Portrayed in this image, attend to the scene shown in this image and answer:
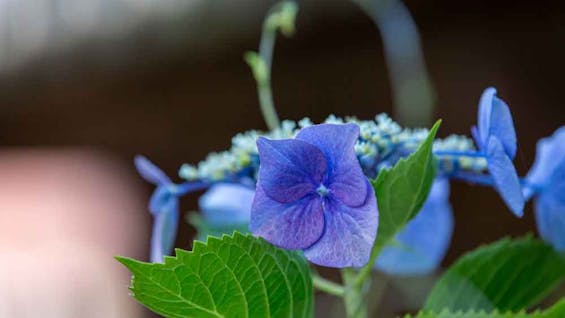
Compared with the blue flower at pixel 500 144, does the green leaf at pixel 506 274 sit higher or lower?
lower

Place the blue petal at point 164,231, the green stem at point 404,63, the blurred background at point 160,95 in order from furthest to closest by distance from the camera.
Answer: the blurred background at point 160,95 < the green stem at point 404,63 < the blue petal at point 164,231

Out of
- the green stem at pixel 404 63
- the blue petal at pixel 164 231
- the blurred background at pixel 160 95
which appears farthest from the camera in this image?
the blurred background at pixel 160 95

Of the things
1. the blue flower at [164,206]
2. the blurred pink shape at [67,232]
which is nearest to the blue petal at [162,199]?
the blue flower at [164,206]

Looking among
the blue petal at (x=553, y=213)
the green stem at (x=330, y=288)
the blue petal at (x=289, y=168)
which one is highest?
the blue petal at (x=289, y=168)

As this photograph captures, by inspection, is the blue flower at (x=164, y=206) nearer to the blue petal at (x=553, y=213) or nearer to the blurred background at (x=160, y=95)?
the blue petal at (x=553, y=213)

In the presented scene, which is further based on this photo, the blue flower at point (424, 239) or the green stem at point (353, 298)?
the blue flower at point (424, 239)

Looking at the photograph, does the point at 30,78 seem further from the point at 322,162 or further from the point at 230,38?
the point at 322,162

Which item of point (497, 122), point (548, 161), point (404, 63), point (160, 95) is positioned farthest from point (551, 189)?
point (160, 95)
